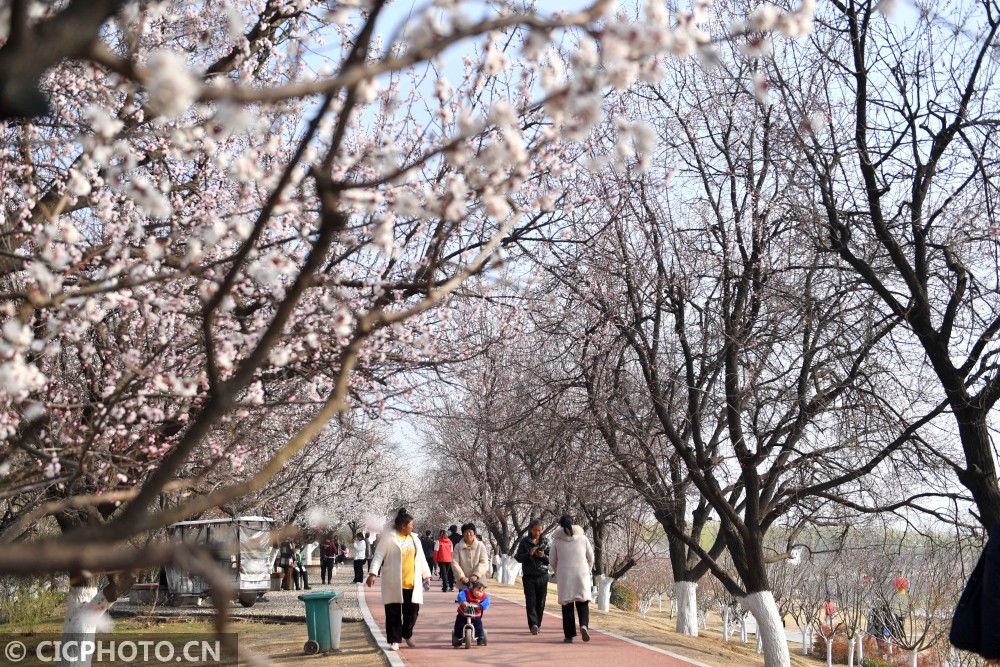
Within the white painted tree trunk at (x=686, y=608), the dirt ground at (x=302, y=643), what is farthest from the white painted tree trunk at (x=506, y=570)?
the dirt ground at (x=302, y=643)

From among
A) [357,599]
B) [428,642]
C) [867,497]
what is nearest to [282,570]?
[357,599]

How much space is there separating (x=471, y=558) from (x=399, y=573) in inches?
107

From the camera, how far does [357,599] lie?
24484 mm

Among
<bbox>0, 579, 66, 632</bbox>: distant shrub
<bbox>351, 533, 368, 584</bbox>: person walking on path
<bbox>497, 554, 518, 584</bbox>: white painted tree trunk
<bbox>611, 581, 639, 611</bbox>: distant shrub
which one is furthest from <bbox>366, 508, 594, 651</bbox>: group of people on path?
<bbox>611, 581, 639, 611</bbox>: distant shrub

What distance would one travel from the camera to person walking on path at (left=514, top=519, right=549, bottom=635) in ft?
49.1

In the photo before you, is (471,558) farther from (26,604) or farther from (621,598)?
(621,598)

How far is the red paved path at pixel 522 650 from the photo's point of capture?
40.2 feet

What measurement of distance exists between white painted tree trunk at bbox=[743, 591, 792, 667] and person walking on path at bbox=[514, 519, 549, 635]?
299 centimetres

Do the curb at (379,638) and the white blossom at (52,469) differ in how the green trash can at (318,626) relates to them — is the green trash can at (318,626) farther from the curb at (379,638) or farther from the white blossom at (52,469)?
the white blossom at (52,469)

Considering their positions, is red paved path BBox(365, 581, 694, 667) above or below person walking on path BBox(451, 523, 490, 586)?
below

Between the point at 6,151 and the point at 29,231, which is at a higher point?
the point at 6,151

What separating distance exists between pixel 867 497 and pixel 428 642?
689cm

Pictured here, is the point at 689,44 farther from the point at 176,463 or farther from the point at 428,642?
the point at 428,642

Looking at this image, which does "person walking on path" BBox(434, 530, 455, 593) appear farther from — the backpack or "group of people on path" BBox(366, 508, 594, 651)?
"group of people on path" BBox(366, 508, 594, 651)
